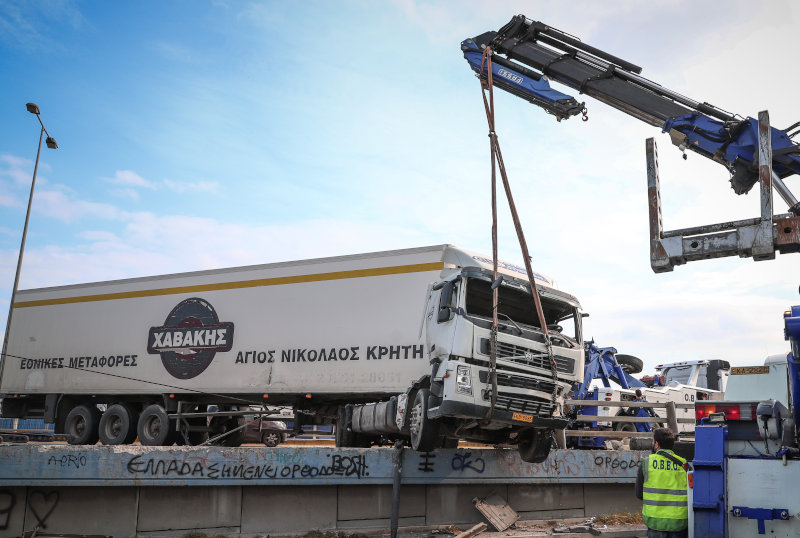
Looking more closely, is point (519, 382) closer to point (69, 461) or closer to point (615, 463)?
point (615, 463)

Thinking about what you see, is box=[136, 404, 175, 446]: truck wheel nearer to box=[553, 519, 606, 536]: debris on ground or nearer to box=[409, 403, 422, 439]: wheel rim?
box=[409, 403, 422, 439]: wheel rim

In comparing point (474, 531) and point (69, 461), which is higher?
point (69, 461)

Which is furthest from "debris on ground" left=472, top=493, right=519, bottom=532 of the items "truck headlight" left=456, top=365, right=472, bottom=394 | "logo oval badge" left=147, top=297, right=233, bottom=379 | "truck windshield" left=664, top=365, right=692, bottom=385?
"truck windshield" left=664, top=365, right=692, bottom=385

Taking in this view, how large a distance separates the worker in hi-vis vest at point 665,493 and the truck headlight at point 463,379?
2.53 meters

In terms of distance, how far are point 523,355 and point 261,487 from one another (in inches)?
145

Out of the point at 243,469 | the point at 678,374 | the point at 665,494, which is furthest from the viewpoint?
the point at 678,374

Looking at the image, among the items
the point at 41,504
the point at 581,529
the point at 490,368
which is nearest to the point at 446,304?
the point at 490,368

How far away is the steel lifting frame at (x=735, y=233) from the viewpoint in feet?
24.0

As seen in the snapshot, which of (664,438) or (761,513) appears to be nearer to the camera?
(761,513)

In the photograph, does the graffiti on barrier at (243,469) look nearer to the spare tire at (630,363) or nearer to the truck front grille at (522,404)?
the truck front grille at (522,404)

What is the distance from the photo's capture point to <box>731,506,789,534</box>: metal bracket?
5.33 m

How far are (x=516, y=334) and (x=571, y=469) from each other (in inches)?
109

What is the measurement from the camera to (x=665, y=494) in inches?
238

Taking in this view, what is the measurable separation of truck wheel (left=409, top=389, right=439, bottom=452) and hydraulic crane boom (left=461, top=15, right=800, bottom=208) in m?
4.65
